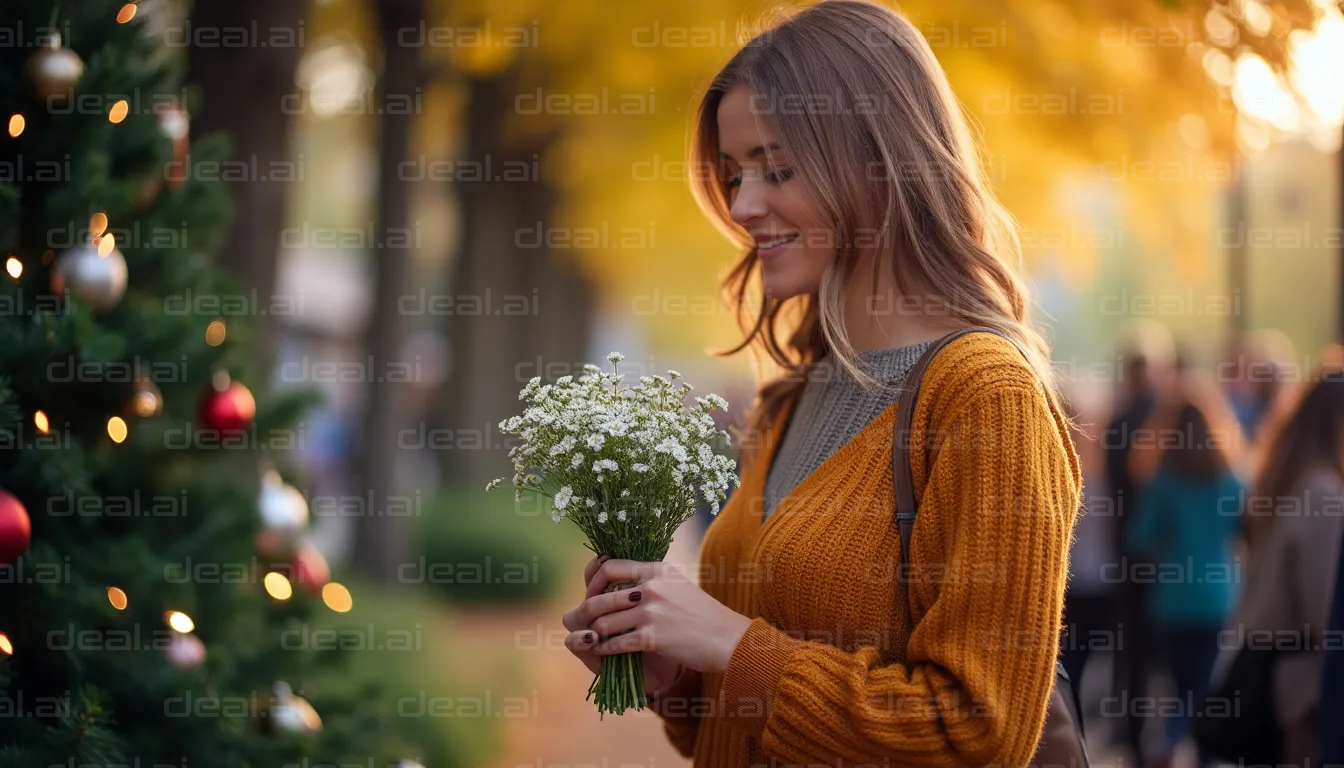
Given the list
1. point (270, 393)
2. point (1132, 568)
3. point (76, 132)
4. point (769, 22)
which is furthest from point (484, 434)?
point (769, 22)

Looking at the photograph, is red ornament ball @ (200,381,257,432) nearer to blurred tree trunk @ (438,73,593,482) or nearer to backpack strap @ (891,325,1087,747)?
backpack strap @ (891,325,1087,747)

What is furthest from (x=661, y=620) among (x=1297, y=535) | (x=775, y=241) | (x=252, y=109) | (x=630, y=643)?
(x=252, y=109)

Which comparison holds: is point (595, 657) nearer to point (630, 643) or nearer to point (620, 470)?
point (630, 643)

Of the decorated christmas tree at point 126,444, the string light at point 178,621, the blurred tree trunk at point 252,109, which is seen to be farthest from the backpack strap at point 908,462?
the blurred tree trunk at point 252,109

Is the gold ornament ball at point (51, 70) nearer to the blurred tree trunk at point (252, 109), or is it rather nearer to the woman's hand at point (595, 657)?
the woman's hand at point (595, 657)

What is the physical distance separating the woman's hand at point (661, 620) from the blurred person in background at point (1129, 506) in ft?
18.7

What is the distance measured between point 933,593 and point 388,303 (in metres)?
7.67

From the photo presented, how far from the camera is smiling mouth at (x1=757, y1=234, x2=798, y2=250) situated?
2377 millimetres

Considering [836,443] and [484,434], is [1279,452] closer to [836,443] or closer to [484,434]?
[836,443]

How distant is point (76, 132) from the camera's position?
10.0 feet

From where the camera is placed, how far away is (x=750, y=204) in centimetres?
235

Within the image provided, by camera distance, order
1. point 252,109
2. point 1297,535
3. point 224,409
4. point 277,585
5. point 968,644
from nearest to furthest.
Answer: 1. point 968,644
2. point 224,409
3. point 277,585
4. point 1297,535
5. point 252,109

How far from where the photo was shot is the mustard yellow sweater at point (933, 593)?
1.97 meters

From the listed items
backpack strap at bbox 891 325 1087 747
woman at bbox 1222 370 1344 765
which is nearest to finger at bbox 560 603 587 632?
backpack strap at bbox 891 325 1087 747
